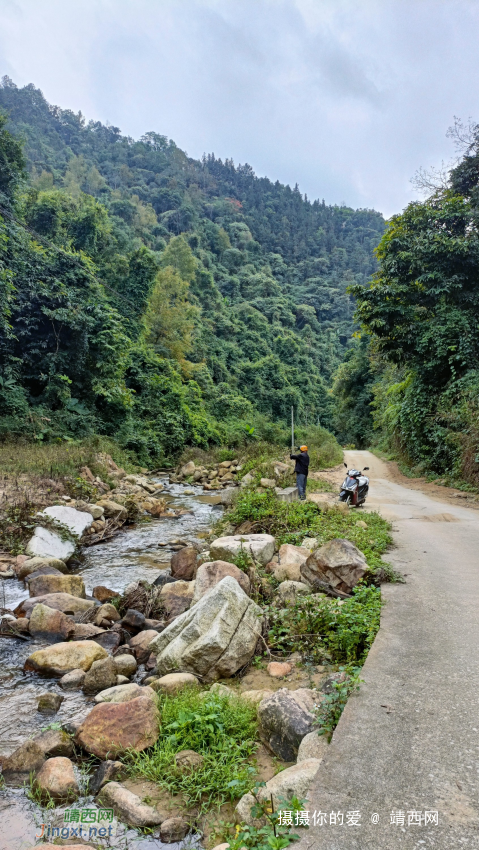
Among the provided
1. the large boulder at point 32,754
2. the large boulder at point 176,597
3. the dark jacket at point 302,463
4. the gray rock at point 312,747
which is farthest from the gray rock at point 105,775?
the dark jacket at point 302,463

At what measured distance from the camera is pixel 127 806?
2848 mm

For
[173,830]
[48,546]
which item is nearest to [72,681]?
[173,830]

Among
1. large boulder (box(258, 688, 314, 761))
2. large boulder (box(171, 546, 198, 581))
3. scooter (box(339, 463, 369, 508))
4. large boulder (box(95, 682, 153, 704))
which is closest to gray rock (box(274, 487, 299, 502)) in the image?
scooter (box(339, 463, 369, 508))

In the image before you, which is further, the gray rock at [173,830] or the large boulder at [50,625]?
the large boulder at [50,625]

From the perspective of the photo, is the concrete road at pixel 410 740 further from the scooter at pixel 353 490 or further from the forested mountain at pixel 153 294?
the forested mountain at pixel 153 294

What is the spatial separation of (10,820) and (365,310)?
16.5 meters

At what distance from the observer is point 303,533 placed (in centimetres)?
743

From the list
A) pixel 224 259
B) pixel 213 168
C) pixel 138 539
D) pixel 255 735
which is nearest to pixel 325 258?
pixel 224 259

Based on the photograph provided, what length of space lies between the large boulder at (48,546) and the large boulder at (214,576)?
13.8 feet

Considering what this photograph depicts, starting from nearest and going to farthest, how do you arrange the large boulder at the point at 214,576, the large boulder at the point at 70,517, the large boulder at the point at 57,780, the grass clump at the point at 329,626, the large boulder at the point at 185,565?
the large boulder at the point at 57,780
the grass clump at the point at 329,626
the large boulder at the point at 214,576
the large boulder at the point at 185,565
the large boulder at the point at 70,517

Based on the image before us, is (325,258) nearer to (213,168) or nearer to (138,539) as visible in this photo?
(213,168)

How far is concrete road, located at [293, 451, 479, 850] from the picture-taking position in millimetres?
2010

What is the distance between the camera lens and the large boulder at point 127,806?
9.12 feet

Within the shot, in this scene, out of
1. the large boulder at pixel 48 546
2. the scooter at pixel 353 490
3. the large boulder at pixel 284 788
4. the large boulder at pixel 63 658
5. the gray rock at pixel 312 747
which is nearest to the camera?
the large boulder at pixel 284 788
